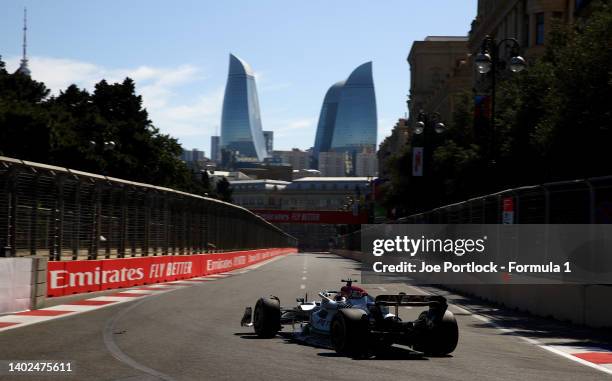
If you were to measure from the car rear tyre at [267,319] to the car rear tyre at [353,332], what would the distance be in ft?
7.14

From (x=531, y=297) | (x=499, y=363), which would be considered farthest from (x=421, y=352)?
(x=531, y=297)

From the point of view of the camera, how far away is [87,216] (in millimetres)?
22016

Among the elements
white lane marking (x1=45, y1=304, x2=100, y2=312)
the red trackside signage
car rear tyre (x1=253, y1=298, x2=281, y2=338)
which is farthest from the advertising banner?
car rear tyre (x1=253, y1=298, x2=281, y2=338)

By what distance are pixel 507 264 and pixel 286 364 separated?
43.0 feet

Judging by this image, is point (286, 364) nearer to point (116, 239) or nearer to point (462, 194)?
point (116, 239)

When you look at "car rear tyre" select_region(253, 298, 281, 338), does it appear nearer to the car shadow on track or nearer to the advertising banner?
the car shadow on track

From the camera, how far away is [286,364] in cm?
986

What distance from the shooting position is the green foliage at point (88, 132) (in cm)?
6688

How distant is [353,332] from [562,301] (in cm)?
820

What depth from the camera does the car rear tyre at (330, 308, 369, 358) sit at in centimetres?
1033

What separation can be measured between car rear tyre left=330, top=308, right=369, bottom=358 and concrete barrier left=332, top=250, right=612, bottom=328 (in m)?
6.48

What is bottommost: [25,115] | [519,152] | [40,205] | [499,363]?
[499,363]

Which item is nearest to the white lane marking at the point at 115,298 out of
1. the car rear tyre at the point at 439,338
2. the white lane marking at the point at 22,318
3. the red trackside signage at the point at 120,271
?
the red trackside signage at the point at 120,271

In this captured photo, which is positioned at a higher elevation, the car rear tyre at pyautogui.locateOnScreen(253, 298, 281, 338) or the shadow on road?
the car rear tyre at pyautogui.locateOnScreen(253, 298, 281, 338)
